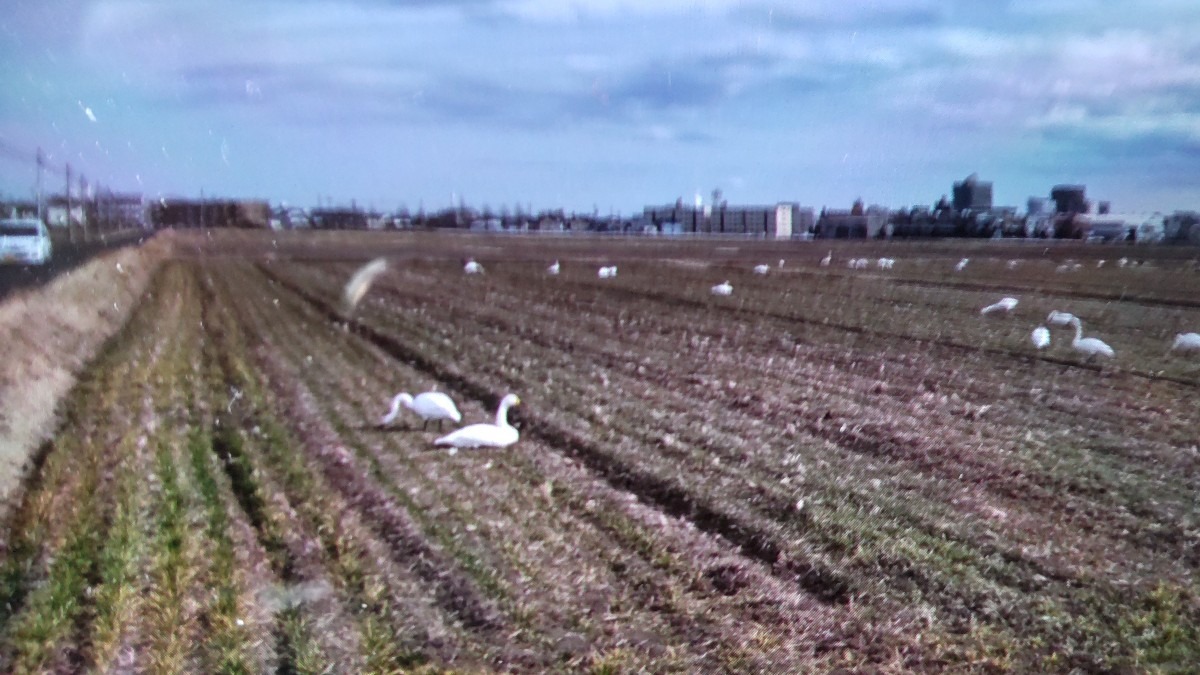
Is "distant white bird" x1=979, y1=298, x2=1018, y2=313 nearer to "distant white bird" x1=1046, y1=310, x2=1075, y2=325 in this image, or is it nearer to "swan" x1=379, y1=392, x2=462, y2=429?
"distant white bird" x1=1046, y1=310, x2=1075, y2=325

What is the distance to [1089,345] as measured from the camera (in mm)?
3531

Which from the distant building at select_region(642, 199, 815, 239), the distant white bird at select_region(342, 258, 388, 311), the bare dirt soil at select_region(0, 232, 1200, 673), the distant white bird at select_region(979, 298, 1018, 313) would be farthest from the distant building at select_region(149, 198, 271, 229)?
the distant white bird at select_region(979, 298, 1018, 313)

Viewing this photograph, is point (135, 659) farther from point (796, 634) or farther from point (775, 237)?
point (775, 237)

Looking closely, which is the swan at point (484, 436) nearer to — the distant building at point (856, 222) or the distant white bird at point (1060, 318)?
the distant building at point (856, 222)

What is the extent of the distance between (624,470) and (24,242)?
2613 mm

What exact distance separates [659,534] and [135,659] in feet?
5.86

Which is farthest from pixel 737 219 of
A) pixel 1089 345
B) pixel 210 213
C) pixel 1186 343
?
pixel 210 213

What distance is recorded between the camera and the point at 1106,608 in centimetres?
290

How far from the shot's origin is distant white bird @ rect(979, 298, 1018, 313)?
3713 millimetres

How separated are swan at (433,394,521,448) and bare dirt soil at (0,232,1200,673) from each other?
0.18ft

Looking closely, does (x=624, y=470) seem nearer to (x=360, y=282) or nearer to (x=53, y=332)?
(x=360, y=282)

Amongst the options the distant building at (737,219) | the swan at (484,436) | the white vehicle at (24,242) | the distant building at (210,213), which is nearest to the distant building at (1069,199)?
the distant building at (737,219)

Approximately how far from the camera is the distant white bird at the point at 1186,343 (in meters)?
3.36

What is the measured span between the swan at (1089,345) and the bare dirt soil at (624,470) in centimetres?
3
